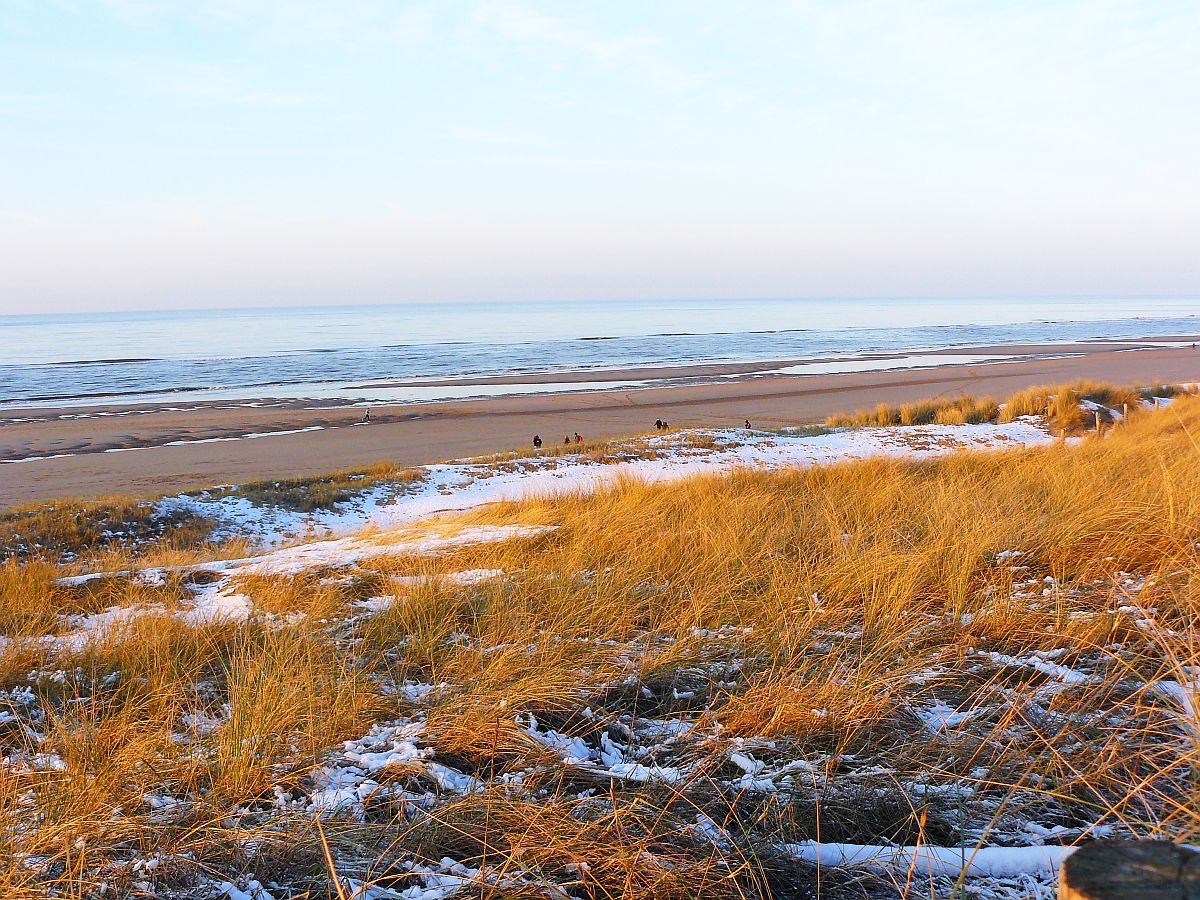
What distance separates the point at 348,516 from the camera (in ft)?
40.0

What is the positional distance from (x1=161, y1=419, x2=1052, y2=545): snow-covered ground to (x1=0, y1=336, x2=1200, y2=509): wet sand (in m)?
4.47

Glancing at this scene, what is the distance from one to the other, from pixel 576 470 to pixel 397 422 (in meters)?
14.1

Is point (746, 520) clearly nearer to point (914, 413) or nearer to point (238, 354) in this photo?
point (914, 413)

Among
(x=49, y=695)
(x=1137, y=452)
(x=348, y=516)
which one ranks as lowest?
(x=348, y=516)

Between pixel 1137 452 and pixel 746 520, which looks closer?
pixel 746 520

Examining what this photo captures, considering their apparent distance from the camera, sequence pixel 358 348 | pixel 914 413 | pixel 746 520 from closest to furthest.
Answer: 1. pixel 746 520
2. pixel 914 413
3. pixel 358 348

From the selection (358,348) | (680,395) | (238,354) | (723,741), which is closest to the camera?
(723,741)

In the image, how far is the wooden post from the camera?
0.99m

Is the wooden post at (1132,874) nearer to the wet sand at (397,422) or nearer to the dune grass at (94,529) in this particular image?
the dune grass at (94,529)

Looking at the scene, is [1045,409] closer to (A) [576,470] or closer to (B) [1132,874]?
(A) [576,470]

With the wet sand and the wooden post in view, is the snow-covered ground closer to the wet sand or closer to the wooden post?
the wet sand

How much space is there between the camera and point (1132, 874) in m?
1.01

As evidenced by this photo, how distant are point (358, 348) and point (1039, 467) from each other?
57.4 metres

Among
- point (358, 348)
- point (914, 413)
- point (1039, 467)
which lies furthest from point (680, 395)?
point (358, 348)
